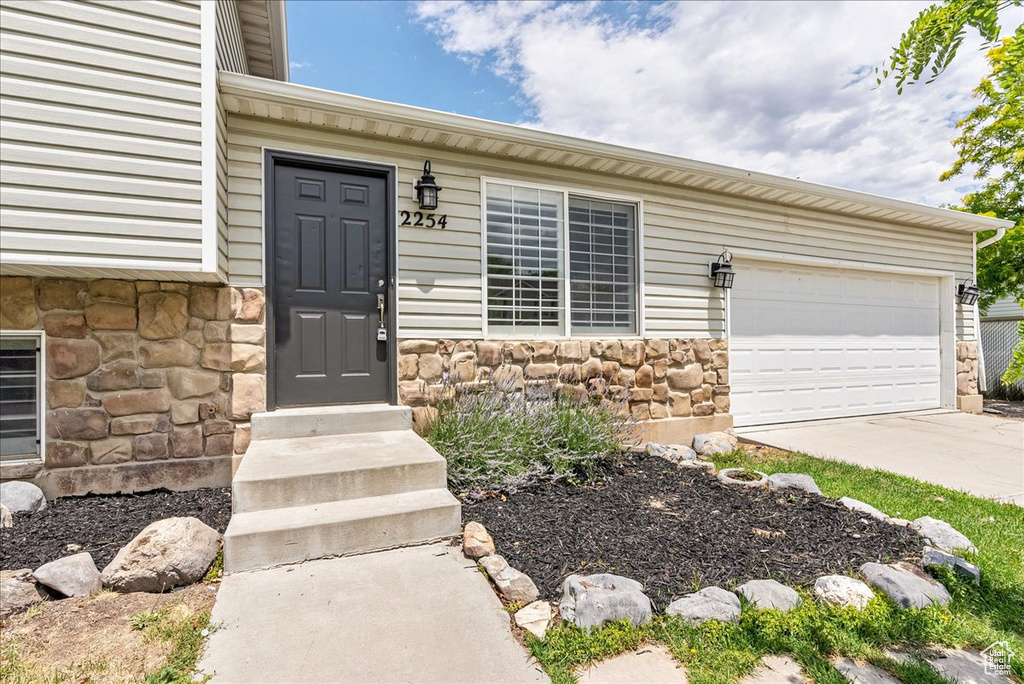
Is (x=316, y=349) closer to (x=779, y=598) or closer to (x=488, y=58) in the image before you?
(x=779, y=598)

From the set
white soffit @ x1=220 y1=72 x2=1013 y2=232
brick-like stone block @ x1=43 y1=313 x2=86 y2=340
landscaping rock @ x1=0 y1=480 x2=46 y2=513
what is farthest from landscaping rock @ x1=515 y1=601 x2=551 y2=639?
white soffit @ x1=220 y1=72 x2=1013 y2=232

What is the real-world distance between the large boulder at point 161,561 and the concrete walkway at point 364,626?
0.68ft

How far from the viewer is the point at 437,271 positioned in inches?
169

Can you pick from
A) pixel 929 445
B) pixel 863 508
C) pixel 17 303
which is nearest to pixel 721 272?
pixel 929 445

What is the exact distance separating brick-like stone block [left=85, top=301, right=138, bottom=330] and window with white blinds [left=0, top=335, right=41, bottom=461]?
359 millimetres

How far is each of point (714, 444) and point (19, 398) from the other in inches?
220

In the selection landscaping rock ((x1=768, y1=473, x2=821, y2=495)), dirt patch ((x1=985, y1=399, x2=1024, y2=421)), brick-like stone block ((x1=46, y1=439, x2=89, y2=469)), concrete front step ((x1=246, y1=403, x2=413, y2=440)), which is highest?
concrete front step ((x1=246, y1=403, x2=413, y2=440))

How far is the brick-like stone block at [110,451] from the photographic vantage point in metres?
3.34

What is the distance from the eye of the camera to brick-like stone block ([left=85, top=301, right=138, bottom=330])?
331 centimetres

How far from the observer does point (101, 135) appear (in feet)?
9.57

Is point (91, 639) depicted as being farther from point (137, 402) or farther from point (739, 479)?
point (739, 479)

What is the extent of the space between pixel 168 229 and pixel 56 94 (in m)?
0.91

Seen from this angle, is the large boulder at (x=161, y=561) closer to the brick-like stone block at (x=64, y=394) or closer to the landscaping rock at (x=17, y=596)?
the landscaping rock at (x=17, y=596)

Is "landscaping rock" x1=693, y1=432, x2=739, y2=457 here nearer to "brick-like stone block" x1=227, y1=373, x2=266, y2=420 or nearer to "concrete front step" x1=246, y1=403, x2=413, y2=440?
"concrete front step" x1=246, y1=403, x2=413, y2=440
